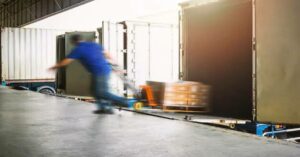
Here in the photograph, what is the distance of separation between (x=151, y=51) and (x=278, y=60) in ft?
22.9

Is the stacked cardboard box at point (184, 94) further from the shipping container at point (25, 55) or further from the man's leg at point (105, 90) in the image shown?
the shipping container at point (25, 55)

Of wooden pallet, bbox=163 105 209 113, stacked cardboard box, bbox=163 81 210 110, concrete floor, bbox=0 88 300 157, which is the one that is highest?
stacked cardboard box, bbox=163 81 210 110

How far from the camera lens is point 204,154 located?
473 centimetres

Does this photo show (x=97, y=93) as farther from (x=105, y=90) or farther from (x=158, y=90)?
(x=158, y=90)

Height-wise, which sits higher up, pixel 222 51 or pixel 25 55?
pixel 25 55

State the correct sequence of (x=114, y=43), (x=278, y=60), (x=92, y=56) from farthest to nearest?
(x=114, y=43) → (x=92, y=56) → (x=278, y=60)

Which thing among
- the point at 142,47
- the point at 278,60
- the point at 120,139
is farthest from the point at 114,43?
the point at 120,139

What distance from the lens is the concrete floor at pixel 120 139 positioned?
4.80 metres

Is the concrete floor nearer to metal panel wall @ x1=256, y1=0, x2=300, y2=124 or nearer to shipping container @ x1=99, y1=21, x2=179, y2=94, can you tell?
metal panel wall @ x1=256, y1=0, x2=300, y2=124

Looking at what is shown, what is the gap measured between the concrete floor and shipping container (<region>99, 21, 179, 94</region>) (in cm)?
566

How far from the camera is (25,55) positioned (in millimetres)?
19328

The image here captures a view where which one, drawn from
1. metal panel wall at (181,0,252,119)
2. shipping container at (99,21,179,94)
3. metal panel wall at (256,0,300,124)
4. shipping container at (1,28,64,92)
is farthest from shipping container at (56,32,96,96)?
metal panel wall at (256,0,300,124)

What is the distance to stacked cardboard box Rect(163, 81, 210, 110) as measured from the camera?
938 centimetres

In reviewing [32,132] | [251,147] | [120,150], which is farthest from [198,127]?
[32,132]
